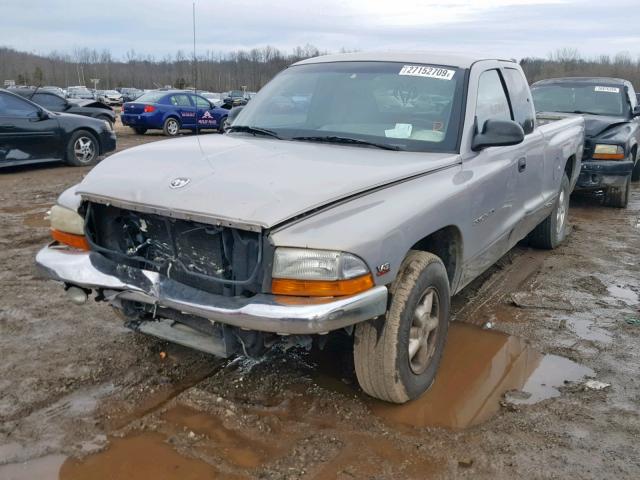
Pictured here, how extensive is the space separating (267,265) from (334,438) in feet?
3.20

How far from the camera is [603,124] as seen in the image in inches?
333

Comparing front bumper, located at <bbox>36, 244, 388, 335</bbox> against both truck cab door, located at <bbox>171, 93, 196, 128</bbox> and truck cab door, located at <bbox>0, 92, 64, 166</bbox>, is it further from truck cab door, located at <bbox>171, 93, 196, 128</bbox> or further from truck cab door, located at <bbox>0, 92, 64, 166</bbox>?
truck cab door, located at <bbox>171, 93, 196, 128</bbox>

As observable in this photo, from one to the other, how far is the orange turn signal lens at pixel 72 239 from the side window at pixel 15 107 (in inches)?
328

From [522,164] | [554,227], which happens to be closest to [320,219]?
[522,164]

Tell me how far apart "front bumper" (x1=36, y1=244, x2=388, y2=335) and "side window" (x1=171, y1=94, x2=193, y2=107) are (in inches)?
661

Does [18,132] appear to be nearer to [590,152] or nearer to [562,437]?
[590,152]

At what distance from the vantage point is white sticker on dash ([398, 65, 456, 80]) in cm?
395

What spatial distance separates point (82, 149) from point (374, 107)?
369 inches

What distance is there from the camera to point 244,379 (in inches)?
134

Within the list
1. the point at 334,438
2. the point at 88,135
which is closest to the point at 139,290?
the point at 334,438

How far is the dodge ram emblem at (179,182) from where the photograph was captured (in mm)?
2805

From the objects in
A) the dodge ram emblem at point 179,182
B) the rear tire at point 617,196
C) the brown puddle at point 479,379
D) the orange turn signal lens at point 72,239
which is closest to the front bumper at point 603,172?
the rear tire at point 617,196

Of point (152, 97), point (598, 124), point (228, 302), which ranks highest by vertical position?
point (152, 97)

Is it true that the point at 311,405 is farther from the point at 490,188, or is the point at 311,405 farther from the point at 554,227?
the point at 554,227
